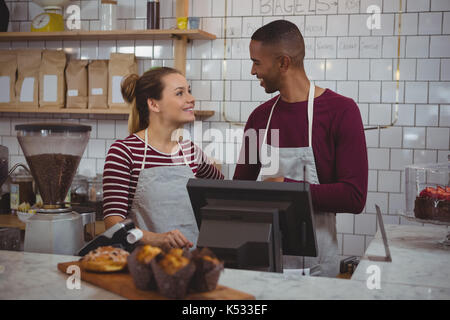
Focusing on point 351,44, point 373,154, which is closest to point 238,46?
point 351,44

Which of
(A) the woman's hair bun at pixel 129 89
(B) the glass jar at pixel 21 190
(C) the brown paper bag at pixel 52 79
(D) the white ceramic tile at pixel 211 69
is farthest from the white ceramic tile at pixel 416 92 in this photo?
(B) the glass jar at pixel 21 190

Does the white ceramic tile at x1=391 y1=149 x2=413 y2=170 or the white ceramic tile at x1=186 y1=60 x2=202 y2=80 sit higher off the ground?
the white ceramic tile at x1=186 y1=60 x2=202 y2=80

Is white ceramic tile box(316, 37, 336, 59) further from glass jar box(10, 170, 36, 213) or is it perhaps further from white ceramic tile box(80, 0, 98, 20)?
glass jar box(10, 170, 36, 213)

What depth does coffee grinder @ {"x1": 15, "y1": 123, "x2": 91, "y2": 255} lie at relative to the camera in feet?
6.03

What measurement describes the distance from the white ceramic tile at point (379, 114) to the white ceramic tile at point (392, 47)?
0.34 metres

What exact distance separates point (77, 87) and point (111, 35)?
1.51ft

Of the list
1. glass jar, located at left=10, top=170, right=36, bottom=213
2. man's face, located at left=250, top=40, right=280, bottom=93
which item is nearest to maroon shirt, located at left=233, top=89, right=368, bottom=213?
man's face, located at left=250, top=40, right=280, bottom=93

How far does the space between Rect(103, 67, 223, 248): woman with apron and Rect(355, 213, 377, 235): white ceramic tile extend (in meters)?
1.52

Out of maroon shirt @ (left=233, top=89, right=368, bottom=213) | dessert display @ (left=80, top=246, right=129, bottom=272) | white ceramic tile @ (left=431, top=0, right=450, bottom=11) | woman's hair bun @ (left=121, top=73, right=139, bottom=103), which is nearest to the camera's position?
dessert display @ (left=80, top=246, right=129, bottom=272)

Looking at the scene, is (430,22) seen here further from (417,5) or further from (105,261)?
(105,261)

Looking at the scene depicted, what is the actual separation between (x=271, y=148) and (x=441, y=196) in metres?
0.71

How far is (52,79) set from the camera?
158 inches
